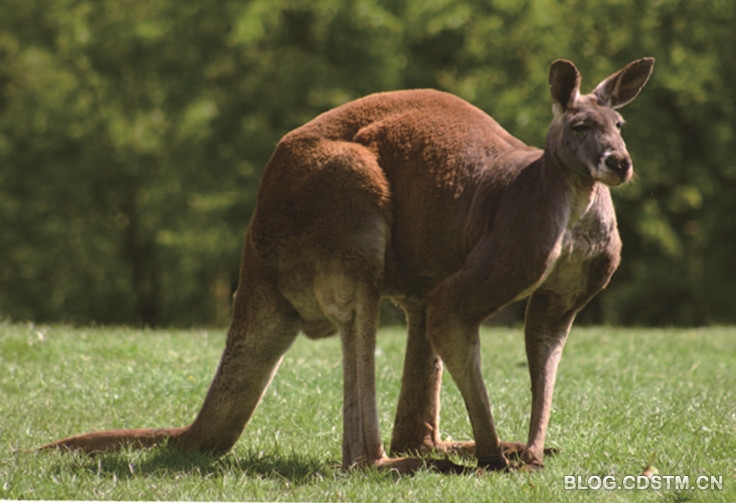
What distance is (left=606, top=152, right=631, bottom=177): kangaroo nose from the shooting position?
524 cm

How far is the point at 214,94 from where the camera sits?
23250 mm

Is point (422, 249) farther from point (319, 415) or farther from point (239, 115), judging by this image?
point (239, 115)

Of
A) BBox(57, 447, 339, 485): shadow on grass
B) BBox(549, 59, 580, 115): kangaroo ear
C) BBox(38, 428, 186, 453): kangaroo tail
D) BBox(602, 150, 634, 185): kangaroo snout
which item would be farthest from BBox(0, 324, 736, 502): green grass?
BBox(549, 59, 580, 115): kangaroo ear

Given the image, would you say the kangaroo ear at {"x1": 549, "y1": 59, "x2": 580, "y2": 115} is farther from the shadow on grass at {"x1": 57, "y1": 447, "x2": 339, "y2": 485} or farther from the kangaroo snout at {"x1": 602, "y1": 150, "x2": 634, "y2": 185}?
the shadow on grass at {"x1": 57, "y1": 447, "x2": 339, "y2": 485}

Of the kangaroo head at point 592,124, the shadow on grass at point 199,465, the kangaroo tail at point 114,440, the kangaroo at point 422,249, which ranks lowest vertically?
the shadow on grass at point 199,465

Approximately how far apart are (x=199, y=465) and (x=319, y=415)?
1794 mm

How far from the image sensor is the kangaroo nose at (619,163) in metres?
5.24

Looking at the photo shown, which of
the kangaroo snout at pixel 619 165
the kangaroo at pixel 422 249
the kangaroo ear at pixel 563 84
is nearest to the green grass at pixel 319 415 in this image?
the kangaroo at pixel 422 249

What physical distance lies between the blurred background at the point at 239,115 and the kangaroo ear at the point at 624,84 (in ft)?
49.4

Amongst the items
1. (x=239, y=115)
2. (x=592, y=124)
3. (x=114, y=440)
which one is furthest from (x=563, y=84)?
(x=239, y=115)

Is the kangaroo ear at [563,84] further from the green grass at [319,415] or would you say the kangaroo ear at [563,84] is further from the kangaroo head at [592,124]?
the green grass at [319,415]

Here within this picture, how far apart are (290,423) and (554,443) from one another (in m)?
2.01

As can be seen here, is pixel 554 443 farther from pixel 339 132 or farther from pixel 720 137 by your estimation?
pixel 720 137

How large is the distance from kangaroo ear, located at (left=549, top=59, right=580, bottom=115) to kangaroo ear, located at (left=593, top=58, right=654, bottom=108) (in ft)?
0.41
